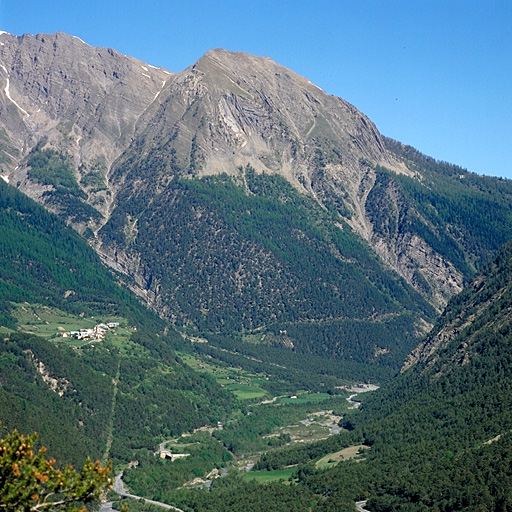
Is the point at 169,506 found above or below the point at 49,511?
below

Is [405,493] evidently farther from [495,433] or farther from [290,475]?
[290,475]

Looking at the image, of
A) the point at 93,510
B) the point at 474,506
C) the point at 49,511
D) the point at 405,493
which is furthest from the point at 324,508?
the point at 49,511

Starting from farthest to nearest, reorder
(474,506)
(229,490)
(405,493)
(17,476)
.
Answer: (229,490) → (405,493) → (474,506) → (17,476)

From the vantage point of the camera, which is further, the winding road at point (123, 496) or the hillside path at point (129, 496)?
the hillside path at point (129, 496)

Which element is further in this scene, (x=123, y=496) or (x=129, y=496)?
(x=129, y=496)

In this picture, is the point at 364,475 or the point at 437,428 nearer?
the point at 364,475

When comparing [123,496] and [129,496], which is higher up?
[123,496]

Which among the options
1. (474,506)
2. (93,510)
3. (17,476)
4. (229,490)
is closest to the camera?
(17,476)

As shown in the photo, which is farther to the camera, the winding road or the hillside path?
the hillside path

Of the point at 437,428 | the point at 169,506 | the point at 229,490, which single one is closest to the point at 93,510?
the point at 169,506

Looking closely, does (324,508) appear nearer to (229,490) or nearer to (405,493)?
(405,493)
